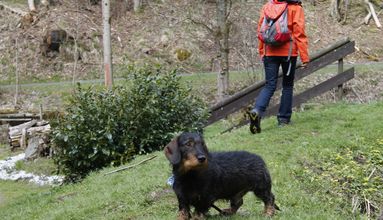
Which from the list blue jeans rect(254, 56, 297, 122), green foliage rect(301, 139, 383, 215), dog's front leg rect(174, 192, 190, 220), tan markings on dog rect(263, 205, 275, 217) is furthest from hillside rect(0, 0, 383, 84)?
dog's front leg rect(174, 192, 190, 220)

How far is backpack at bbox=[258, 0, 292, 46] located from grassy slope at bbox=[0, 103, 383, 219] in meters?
1.49

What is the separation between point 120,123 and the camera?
31.5 ft

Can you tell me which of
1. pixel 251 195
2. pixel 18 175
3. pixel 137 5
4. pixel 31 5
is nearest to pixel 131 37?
pixel 137 5

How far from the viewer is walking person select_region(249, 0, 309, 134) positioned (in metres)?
8.31

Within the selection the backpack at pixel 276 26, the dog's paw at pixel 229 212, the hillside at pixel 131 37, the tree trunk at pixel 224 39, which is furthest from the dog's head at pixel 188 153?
the hillside at pixel 131 37

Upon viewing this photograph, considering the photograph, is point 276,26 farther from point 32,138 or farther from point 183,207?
point 32,138

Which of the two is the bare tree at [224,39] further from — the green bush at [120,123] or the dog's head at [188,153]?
the dog's head at [188,153]

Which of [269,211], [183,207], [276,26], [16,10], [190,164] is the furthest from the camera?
[16,10]

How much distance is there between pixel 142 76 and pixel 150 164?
2.22m

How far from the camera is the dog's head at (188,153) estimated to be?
4301mm

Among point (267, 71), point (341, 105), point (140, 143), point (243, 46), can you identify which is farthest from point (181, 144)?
point (243, 46)

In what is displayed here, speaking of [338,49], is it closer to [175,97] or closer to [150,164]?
[175,97]

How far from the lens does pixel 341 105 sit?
1111cm

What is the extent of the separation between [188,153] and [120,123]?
5.36 metres
